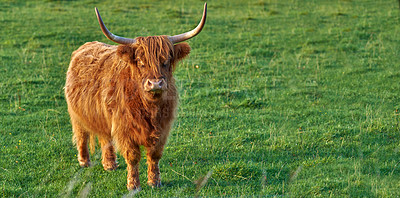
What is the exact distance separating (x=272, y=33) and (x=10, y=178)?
33.7ft

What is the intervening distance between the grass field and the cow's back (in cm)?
73

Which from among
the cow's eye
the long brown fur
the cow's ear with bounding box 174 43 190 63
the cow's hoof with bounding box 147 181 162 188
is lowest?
the cow's hoof with bounding box 147 181 162 188

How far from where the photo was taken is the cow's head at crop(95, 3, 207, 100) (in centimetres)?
504

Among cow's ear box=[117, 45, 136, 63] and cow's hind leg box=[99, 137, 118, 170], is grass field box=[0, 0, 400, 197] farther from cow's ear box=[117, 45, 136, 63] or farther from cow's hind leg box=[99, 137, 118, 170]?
cow's ear box=[117, 45, 136, 63]

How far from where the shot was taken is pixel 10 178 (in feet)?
19.1

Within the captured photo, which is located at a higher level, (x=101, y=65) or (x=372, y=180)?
(x=101, y=65)

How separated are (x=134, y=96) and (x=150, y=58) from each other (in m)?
0.56

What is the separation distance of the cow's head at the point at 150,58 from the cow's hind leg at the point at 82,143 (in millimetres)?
1707

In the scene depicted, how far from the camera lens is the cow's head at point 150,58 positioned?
16.5 ft

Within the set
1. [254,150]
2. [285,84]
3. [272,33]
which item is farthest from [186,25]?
[254,150]

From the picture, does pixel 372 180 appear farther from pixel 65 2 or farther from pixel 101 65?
pixel 65 2

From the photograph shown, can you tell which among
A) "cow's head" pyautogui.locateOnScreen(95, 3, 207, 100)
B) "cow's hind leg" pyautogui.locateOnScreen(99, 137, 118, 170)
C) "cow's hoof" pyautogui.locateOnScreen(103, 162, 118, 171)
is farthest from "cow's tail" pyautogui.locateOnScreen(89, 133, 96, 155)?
"cow's head" pyautogui.locateOnScreen(95, 3, 207, 100)

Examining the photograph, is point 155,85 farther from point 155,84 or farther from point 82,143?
point 82,143

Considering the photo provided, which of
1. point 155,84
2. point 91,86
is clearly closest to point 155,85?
point 155,84
